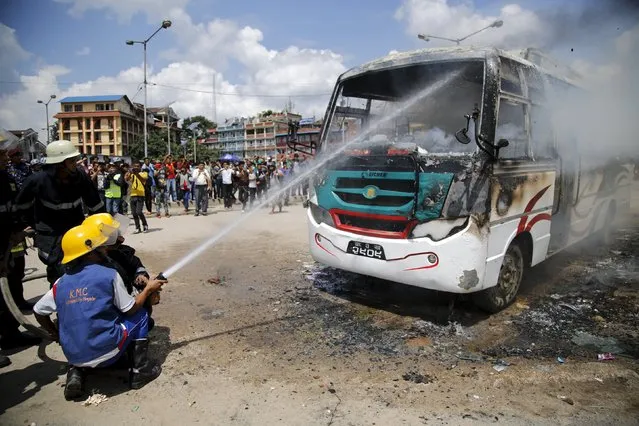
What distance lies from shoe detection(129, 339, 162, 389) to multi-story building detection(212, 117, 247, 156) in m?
99.3

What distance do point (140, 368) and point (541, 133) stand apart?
458 centimetres

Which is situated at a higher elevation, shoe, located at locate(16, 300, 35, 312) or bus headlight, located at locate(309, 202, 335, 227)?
bus headlight, located at locate(309, 202, 335, 227)

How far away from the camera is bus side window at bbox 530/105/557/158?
14.1ft

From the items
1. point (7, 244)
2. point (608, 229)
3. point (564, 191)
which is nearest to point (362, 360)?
point (7, 244)

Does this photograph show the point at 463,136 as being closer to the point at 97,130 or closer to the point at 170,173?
the point at 170,173

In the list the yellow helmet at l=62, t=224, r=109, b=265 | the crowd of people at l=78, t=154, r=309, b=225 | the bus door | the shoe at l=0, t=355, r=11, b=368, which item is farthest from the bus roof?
the crowd of people at l=78, t=154, r=309, b=225

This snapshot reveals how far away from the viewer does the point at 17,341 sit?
12.2ft

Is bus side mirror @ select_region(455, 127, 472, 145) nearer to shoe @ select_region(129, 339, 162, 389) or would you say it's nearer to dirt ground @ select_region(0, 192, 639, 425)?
dirt ground @ select_region(0, 192, 639, 425)

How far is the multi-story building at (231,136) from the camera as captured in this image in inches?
3981

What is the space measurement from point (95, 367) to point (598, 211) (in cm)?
699

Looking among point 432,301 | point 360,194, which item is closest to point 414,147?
point 360,194

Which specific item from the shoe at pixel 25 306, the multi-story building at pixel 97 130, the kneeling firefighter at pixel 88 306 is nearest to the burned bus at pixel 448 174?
the kneeling firefighter at pixel 88 306

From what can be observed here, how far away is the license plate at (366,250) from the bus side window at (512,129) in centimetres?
146

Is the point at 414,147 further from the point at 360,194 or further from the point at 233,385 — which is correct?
the point at 233,385
